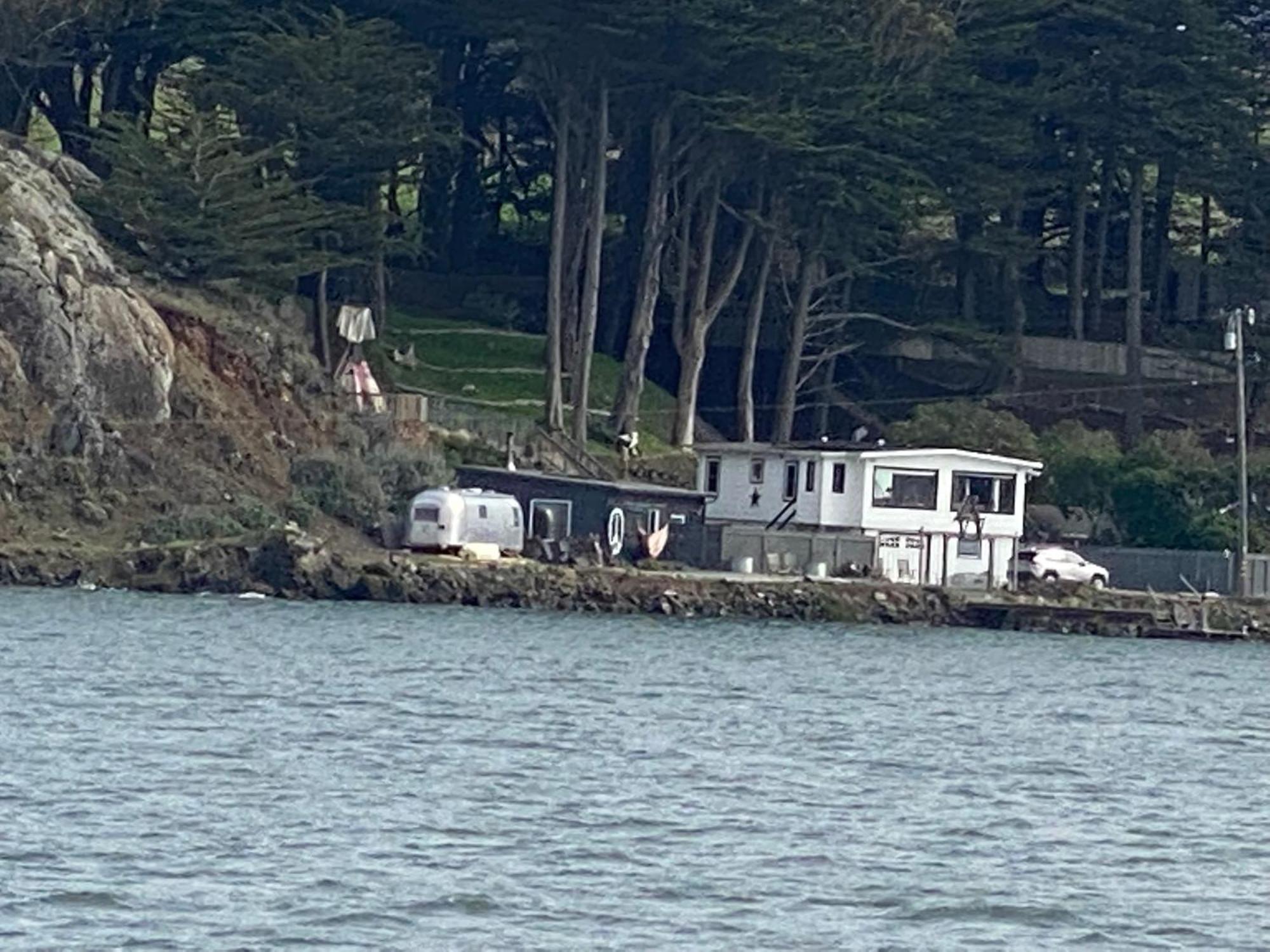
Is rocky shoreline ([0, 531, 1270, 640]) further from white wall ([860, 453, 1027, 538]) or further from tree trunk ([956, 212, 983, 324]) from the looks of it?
tree trunk ([956, 212, 983, 324])

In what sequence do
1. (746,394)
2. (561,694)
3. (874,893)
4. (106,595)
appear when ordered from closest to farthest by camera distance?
(874,893)
(561,694)
(106,595)
(746,394)

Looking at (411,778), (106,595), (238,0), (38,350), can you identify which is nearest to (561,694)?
(411,778)

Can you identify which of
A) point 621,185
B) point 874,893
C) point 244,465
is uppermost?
→ point 621,185

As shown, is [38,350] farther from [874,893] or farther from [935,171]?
[874,893]

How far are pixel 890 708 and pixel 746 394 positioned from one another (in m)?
39.7

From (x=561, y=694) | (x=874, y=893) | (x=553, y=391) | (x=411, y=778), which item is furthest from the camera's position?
(x=553, y=391)

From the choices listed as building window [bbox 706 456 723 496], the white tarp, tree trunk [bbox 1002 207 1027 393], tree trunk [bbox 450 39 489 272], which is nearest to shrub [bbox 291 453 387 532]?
the white tarp

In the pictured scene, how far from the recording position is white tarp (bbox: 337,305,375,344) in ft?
295

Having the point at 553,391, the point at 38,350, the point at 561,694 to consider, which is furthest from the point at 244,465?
the point at 561,694

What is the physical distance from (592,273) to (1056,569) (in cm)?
1592

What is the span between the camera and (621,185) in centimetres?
10031

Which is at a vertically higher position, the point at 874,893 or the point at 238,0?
the point at 238,0

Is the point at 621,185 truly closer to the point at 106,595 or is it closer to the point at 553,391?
the point at 553,391

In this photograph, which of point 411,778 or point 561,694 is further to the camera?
point 561,694
